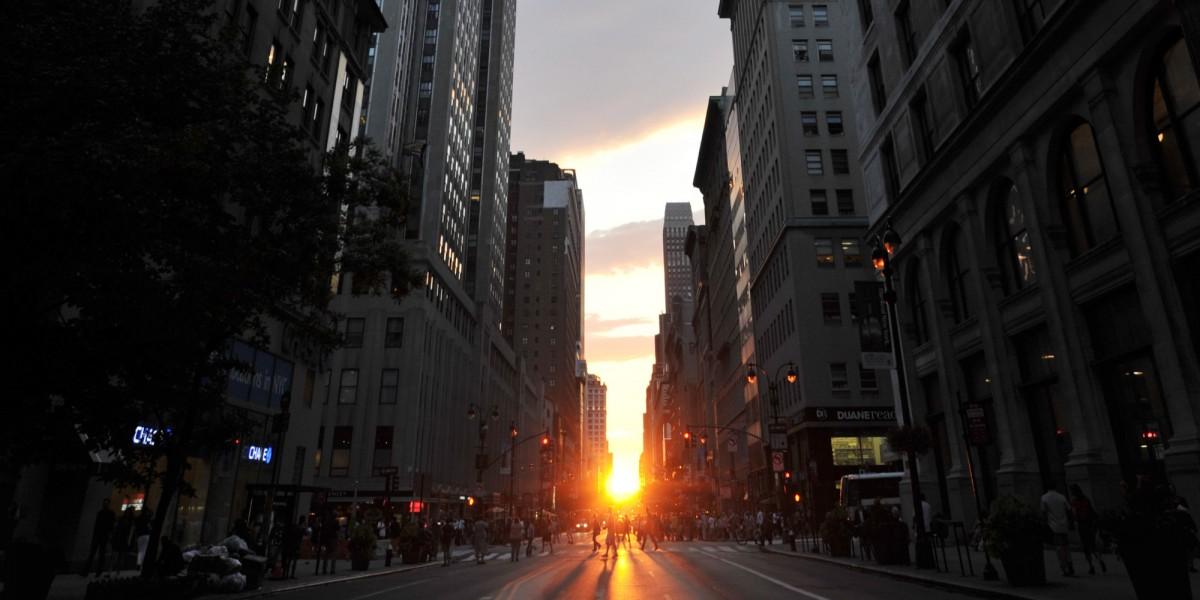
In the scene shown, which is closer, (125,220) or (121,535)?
(125,220)

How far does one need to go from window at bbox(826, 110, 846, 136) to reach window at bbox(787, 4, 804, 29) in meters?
9.81

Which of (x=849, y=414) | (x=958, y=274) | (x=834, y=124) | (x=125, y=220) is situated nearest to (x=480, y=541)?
(x=125, y=220)

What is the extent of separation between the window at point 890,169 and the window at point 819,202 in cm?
2234

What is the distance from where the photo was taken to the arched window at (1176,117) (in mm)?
16078

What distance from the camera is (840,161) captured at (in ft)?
189

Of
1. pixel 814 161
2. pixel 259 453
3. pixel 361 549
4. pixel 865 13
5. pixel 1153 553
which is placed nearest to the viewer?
pixel 1153 553

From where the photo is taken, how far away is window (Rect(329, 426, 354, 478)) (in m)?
58.6

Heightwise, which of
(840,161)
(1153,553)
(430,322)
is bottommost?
(1153,553)

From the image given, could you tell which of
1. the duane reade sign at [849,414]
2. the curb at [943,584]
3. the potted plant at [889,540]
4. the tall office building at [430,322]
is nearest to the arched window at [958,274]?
the potted plant at [889,540]

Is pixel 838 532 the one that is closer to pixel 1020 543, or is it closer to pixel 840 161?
pixel 1020 543

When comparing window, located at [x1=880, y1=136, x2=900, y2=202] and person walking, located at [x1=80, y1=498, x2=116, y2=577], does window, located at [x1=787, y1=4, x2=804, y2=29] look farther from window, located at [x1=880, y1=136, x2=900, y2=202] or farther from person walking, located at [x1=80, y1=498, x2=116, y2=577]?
person walking, located at [x1=80, y1=498, x2=116, y2=577]

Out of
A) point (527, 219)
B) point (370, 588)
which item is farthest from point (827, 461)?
point (527, 219)

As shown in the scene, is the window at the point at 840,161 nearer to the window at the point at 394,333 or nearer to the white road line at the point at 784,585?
the window at the point at 394,333

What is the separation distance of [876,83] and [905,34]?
392cm
